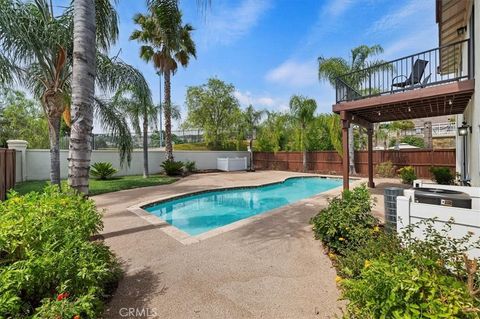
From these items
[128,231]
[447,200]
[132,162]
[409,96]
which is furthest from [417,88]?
[132,162]

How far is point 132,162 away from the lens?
1639 cm

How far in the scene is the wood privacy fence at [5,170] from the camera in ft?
25.7

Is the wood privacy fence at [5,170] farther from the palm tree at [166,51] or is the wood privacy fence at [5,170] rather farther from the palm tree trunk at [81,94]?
the palm tree at [166,51]

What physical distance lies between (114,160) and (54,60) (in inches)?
355

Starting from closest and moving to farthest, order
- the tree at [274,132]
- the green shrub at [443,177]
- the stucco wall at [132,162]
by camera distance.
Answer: the green shrub at [443,177] → the stucco wall at [132,162] → the tree at [274,132]

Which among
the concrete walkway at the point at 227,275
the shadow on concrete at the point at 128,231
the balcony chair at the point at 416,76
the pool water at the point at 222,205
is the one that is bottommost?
the pool water at the point at 222,205

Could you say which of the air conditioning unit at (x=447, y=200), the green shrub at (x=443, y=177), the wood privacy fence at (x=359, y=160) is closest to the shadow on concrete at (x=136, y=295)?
the air conditioning unit at (x=447, y=200)

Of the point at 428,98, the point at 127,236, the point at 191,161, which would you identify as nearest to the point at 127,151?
the point at 127,236

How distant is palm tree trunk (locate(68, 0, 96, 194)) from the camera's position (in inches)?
161

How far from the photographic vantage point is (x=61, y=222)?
2.66 metres

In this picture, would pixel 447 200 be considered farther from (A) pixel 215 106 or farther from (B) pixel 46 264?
(A) pixel 215 106

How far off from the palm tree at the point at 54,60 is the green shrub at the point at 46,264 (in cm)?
376

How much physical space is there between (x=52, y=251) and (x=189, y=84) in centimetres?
2225

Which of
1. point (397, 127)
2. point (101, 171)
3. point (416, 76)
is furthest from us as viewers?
point (397, 127)
